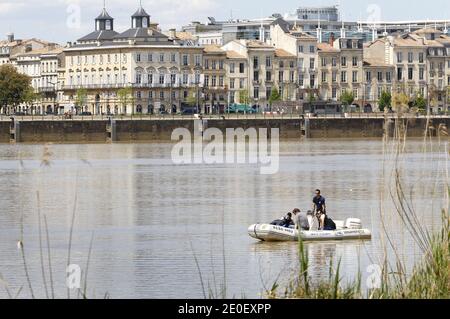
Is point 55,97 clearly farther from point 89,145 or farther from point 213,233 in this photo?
point 213,233

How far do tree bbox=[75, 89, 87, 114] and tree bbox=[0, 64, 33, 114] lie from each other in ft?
13.8

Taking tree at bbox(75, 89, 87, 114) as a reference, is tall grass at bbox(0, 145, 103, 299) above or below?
below

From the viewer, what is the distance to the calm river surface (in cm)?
2341

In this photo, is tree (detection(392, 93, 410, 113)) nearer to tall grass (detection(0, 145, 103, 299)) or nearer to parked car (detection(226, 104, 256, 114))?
tall grass (detection(0, 145, 103, 299))

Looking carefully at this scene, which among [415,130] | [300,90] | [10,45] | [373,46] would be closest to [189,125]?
[415,130]

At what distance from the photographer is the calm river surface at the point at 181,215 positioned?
2341 cm

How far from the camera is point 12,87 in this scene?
122812mm

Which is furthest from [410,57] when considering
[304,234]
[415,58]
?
[304,234]

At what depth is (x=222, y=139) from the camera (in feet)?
313

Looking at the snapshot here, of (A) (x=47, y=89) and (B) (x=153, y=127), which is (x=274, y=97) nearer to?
(A) (x=47, y=89)

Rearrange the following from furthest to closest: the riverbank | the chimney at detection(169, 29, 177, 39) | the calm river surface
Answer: the chimney at detection(169, 29, 177, 39), the riverbank, the calm river surface

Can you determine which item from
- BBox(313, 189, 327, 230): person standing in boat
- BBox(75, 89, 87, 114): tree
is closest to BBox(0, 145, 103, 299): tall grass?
BBox(313, 189, 327, 230): person standing in boat

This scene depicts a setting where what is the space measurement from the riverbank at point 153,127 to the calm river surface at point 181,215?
21.6 meters

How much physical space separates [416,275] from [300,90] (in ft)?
374
